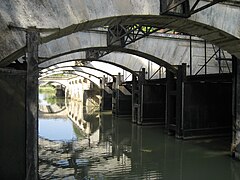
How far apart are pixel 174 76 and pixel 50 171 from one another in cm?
783

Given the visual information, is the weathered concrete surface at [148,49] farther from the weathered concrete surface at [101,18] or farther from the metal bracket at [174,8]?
the metal bracket at [174,8]

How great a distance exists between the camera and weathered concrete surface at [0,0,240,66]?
15.0 ft

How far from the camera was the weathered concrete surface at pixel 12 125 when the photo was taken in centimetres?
378

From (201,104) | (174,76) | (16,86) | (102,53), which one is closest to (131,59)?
(102,53)

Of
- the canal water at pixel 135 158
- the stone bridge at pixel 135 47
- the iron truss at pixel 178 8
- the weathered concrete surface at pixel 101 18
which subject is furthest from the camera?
the canal water at pixel 135 158

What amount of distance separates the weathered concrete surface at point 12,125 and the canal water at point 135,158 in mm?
2779

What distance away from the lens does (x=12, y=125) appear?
3824mm

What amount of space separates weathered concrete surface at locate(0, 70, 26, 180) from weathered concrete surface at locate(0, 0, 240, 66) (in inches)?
37.9

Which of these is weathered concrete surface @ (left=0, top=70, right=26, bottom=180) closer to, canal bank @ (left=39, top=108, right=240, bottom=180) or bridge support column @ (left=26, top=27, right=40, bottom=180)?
bridge support column @ (left=26, top=27, right=40, bottom=180)

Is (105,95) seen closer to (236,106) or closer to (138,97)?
(138,97)

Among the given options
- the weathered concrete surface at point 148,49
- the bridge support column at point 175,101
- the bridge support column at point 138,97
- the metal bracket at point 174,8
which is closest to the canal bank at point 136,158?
the bridge support column at point 175,101

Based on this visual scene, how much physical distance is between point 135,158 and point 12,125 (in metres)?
5.26

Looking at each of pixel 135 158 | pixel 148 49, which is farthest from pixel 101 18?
pixel 148 49

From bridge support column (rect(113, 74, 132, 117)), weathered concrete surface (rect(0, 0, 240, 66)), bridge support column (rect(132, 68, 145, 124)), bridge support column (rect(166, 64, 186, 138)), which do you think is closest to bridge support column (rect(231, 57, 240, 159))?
weathered concrete surface (rect(0, 0, 240, 66))
